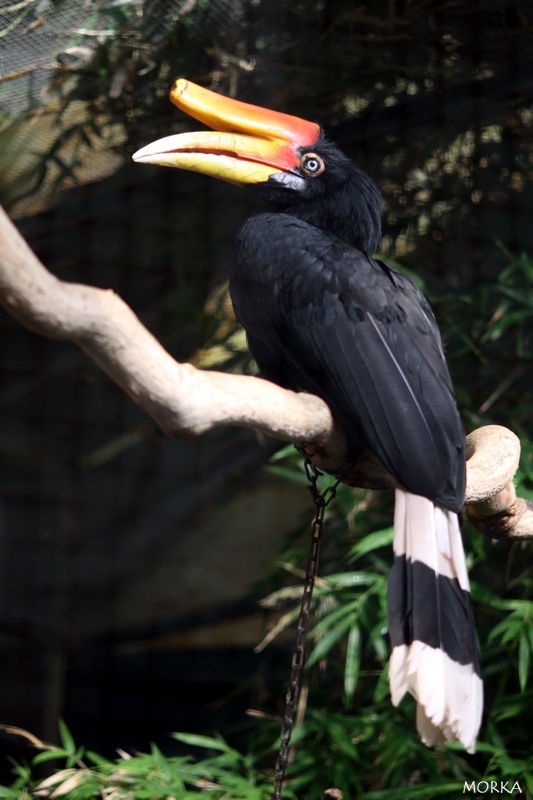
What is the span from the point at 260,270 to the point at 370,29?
1.22m

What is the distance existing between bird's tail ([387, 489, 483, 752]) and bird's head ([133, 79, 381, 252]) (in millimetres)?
525

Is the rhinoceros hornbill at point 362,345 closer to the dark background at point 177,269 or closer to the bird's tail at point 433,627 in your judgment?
the bird's tail at point 433,627

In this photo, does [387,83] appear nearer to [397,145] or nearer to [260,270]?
[397,145]

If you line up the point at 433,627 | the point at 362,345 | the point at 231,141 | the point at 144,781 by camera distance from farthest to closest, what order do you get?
the point at 144,781
the point at 231,141
the point at 362,345
the point at 433,627

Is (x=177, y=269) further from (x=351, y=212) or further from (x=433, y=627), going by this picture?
(x=433, y=627)

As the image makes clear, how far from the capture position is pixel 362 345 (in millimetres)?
1174

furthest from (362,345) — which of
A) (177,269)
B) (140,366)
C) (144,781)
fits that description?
(177,269)

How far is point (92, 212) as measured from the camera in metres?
2.52

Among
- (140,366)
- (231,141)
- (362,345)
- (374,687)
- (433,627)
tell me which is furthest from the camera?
(374,687)

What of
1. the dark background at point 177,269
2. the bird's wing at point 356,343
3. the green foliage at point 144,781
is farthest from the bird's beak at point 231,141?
the green foliage at point 144,781

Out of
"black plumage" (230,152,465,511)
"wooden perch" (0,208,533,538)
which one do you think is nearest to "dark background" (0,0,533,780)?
"black plumage" (230,152,465,511)

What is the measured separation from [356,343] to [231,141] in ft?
1.35

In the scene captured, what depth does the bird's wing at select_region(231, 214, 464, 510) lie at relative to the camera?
112 centimetres

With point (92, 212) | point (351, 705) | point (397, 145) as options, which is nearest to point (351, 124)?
point (397, 145)
